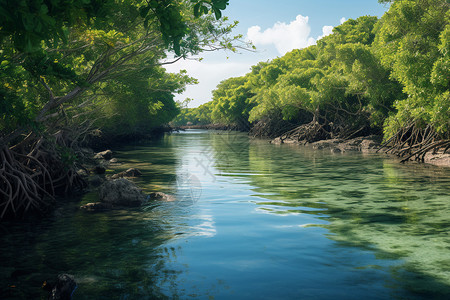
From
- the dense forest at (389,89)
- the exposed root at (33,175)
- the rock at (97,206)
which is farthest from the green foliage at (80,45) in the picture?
the dense forest at (389,89)

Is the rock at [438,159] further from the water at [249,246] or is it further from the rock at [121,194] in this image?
the rock at [121,194]

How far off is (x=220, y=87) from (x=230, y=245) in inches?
3495

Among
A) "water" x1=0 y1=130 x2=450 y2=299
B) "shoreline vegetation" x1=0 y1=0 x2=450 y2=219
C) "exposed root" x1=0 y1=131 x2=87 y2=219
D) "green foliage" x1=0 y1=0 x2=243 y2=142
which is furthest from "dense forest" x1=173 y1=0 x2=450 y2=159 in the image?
"exposed root" x1=0 y1=131 x2=87 y2=219

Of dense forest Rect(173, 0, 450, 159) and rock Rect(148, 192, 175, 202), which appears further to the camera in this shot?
dense forest Rect(173, 0, 450, 159)

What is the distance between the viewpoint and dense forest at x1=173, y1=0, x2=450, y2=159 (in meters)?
16.2

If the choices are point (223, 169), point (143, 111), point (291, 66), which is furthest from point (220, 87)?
point (223, 169)

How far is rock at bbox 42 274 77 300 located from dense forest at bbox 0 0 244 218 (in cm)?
249

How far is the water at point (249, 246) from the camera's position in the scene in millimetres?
5047

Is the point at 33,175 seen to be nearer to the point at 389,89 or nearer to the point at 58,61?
the point at 58,61

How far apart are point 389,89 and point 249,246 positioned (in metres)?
19.6

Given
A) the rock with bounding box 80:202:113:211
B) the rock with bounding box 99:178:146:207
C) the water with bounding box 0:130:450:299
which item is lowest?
the water with bounding box 0:130:450:299

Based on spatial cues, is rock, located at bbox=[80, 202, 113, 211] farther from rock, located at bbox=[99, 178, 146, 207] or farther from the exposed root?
the exposed root

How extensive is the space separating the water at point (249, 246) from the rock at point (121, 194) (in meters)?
0.66

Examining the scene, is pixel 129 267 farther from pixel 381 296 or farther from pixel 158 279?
pixel 381 296
